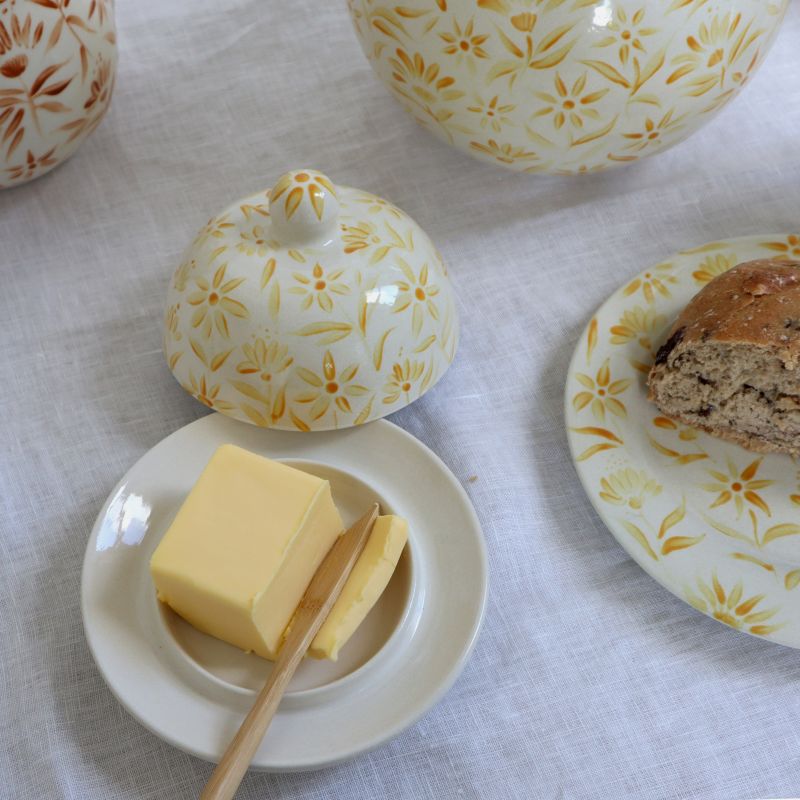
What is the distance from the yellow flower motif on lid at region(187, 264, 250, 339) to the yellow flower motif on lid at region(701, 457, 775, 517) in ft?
1.29

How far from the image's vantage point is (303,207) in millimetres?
688

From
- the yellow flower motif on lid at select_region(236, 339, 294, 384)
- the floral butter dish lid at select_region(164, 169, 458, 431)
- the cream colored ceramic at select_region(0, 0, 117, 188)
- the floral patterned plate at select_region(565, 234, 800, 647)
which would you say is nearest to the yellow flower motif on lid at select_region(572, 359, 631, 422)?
the floral patterned plate at select_region(565, 234, 800, 647)

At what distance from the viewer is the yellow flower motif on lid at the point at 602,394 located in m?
0.77

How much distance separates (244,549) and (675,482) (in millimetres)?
351

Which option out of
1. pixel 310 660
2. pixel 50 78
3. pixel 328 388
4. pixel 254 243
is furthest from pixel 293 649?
pixel 50 78

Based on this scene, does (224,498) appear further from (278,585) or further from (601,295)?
(601,295)

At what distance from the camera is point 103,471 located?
0.77m

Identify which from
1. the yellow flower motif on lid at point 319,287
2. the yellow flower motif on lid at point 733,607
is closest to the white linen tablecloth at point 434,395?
the yellow flower motif on lid at point 733,607

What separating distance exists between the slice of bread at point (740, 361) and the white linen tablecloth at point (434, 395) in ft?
0.36

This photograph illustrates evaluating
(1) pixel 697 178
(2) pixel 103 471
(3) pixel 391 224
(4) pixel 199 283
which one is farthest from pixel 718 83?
(2) pixel 103 471

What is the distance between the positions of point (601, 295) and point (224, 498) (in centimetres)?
42

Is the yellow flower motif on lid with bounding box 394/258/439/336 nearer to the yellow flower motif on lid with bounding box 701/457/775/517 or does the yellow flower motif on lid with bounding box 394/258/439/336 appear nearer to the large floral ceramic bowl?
A: the large floral ceramic bowl

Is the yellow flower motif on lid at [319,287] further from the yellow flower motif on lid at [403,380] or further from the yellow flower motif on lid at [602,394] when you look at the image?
the yellow flower motif on lid at [602,394]

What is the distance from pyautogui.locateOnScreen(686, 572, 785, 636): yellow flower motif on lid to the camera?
661mm
